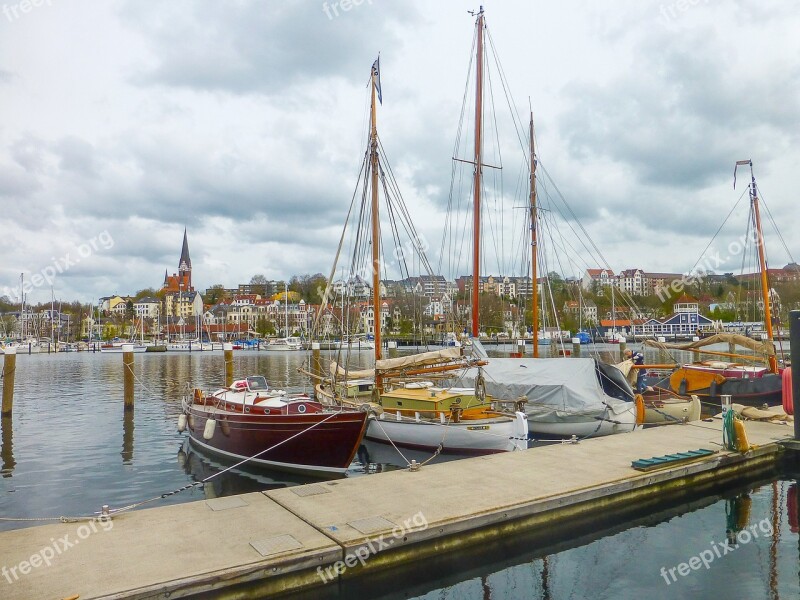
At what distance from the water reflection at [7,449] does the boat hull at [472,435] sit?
42.5 feet

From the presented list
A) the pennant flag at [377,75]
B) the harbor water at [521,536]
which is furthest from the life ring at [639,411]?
the pennant flag at [377,75]

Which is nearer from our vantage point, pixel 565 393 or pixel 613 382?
pixel 565 393

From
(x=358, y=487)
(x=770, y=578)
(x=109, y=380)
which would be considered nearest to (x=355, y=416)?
(x=358, y=487)

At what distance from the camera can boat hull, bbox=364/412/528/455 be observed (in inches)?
665

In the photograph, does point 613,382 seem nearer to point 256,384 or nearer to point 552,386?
point 552,386

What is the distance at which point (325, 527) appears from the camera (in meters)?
9.28

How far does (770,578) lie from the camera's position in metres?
9.46

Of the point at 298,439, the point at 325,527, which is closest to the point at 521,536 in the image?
the point at 325,527

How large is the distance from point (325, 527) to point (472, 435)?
27.3ft

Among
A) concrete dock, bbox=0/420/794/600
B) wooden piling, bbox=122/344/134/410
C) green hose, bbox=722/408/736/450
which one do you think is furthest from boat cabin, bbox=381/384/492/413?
wooden piling, bbox=122/344/134/410

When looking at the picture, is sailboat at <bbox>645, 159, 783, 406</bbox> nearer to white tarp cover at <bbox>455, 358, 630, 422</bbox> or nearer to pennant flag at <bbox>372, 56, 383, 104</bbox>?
white tarp cover at <bbox>455, 358, 630, 422</bbox>

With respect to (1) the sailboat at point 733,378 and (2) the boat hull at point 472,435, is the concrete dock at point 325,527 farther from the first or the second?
(1) the sailboat at point 733,378

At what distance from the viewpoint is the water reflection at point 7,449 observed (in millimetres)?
19141

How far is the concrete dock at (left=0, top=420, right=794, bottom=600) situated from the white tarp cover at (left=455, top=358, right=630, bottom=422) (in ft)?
18.5
